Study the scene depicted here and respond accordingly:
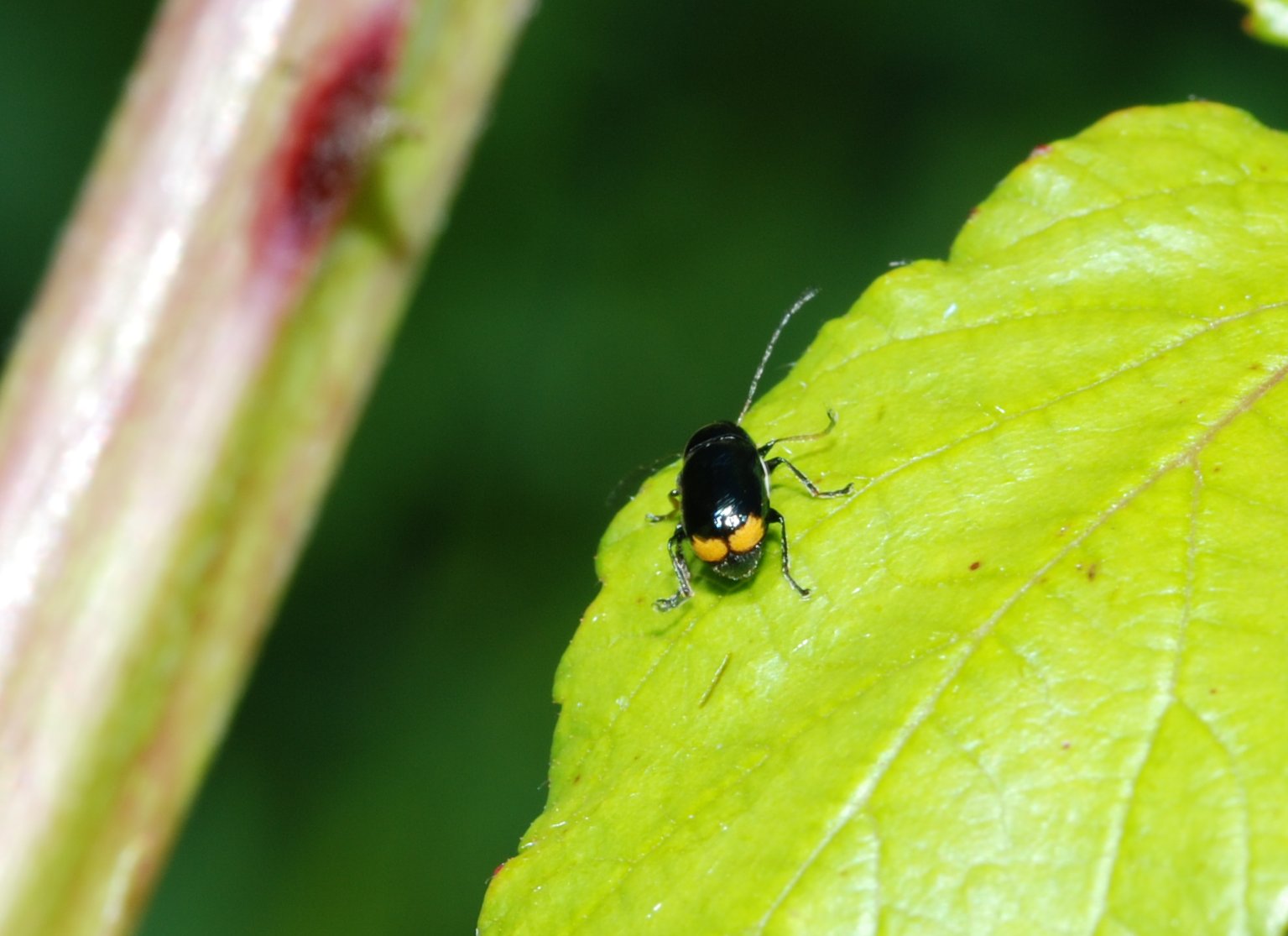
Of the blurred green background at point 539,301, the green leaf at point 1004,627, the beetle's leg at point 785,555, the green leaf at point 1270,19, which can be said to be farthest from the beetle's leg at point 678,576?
the blurred green background at point 539,301

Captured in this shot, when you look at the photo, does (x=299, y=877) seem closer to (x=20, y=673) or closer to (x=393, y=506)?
(x=393, y=506)

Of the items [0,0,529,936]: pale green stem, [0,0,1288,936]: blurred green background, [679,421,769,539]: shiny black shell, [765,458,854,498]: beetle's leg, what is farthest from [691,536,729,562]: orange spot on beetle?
[0,0,1288,936]: blurred green background

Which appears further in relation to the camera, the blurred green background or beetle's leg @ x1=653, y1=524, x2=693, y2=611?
the blurred green background

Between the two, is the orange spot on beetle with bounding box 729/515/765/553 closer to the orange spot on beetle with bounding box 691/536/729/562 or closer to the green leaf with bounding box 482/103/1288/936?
the orange spot on beetle with bounding box 691/536/729/562

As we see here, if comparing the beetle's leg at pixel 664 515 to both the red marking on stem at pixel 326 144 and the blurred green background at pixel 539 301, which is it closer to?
the red marking on stem at pixel 326 144

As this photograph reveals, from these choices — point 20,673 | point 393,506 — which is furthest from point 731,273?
point 20,673

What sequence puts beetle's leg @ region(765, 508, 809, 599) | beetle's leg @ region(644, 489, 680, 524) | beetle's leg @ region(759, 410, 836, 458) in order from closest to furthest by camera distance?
1. beetle's leg @ region(765, 508, 809, 599)
2. beetle's leg @ region(759, 410, 836, 458)
3. beetle's leg @ region(644, 489, 680, 524)

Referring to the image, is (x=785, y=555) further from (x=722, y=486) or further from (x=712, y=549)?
(x=722, y=486)
